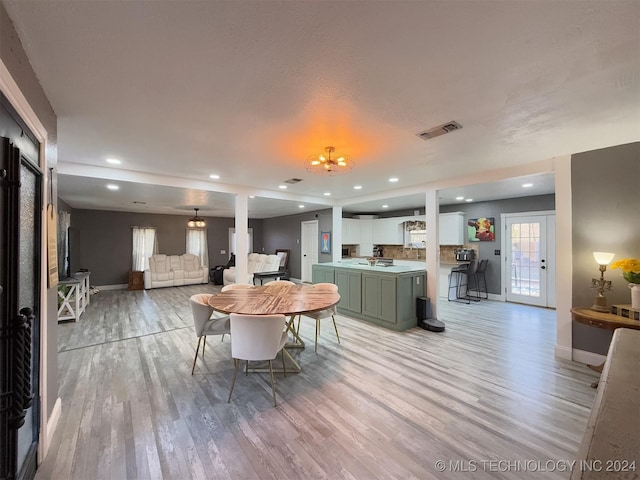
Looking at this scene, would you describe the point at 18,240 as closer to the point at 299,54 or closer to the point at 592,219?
the point at 299,54

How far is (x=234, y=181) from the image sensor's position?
4.47 m

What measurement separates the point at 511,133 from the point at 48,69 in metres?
3.53

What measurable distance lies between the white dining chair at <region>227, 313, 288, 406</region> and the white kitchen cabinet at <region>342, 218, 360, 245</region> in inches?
216

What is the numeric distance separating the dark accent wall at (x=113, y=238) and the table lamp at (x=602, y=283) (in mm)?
9707

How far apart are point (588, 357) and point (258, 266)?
7.51 metres

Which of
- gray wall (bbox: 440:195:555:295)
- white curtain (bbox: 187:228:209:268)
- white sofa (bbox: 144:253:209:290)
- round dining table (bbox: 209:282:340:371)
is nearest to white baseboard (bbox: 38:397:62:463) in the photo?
round dining table (bbox: 209:282:340:371)

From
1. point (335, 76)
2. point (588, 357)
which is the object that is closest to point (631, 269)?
point (588, 357)

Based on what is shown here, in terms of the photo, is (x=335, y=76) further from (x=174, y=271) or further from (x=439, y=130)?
(x=174, y=271)

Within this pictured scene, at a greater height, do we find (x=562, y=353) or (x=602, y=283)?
(x=602, y=283)

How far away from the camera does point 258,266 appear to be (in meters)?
8.53

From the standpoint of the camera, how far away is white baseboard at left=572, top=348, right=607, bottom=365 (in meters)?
2.85

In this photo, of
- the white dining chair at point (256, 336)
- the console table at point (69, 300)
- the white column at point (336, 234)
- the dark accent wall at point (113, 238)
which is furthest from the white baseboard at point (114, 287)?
the white dining chair at point (256, 336)

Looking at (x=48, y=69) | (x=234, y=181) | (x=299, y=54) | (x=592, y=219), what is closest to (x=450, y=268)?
(x=592, y=219)

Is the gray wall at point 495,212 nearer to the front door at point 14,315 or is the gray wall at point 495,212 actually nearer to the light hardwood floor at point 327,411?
the light hardwood floor at point 327,411
